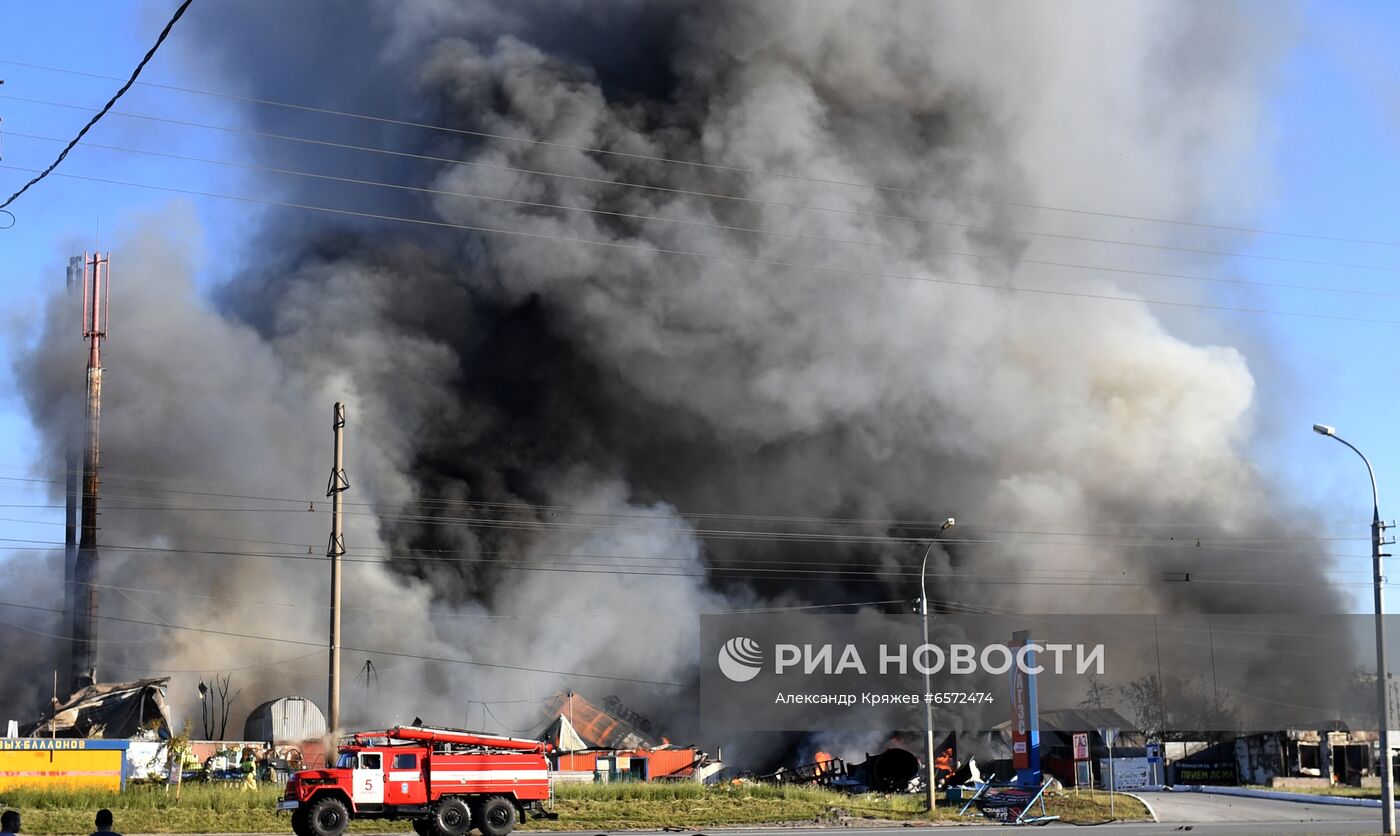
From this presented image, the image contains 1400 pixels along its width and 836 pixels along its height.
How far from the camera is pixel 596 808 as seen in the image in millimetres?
35844

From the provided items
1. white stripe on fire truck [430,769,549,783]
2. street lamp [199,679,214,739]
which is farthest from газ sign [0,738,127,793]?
street lamp [199,679,214,739]

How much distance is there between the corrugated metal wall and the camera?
188ft

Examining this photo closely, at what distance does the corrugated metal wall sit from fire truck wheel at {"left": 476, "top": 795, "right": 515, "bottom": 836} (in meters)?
30.9

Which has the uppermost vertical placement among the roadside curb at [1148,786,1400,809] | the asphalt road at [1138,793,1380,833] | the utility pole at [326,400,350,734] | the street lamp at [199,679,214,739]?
the utility pole at [326,400,350,734]

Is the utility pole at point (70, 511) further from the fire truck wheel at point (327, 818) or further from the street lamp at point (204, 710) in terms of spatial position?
the fire truck wheel at point (327, 818)

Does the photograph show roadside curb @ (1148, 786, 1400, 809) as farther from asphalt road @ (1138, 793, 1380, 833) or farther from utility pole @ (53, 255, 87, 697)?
utility pole @ (53, 255, 87, 697)

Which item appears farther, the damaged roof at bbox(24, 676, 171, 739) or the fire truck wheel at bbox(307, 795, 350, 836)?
the damaged roof at bbox(24, 676, 171, 739)

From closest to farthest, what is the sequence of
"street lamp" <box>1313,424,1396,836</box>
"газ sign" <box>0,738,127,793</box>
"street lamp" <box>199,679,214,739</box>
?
1. "street lamp" <box>1313,424,1396,836</box>
2. "газ sign" <box>0,738,127,793</box>
3. "street lamp" <box>199,679,214,739</box>

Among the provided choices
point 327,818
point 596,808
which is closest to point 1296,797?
point 596,808

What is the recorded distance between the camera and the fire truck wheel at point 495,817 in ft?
94.0

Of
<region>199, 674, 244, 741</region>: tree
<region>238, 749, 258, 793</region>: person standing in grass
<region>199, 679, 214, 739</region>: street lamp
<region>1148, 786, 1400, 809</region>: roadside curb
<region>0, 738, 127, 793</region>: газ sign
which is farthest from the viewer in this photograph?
<region>199, 674, 244, 741</region>: tree

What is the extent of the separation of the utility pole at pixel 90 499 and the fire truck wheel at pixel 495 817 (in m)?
36.9

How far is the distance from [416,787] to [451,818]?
38.0 inches

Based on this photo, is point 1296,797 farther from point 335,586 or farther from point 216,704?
point 216,704
